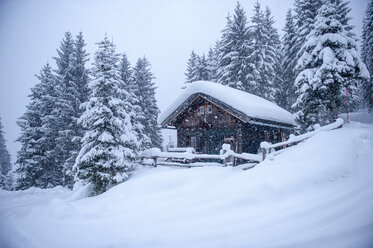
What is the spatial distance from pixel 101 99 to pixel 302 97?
1427 centimetres

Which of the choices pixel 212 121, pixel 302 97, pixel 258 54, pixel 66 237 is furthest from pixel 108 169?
pixel 258 54

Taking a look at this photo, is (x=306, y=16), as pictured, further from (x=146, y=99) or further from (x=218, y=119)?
(x=146, y=99)

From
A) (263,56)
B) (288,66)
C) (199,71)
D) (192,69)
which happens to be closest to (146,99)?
(192,69)

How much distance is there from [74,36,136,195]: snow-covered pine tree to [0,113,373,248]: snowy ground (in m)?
3.93

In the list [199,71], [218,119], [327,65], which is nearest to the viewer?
[327,65]

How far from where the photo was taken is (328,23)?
1496 centimetres

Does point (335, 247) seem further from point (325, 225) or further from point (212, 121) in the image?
point (212, 121)

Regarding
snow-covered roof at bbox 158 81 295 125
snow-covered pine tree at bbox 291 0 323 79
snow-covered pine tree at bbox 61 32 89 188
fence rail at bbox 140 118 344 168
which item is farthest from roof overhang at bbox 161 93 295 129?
snow-covered pine tree at bbox 291 0 323 79

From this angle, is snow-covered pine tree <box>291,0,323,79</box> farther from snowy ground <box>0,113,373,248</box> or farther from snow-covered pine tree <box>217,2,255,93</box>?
snowy ground <box>0,113,373,248</box>

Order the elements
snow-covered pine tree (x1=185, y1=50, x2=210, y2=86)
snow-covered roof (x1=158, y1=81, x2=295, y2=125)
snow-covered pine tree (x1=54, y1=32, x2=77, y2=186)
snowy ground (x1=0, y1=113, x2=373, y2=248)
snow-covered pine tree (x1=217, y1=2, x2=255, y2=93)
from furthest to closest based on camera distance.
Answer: snow-covered pine tree (x1=185, y1=50, x2=210, y2=86), snow-covered pine tree (x1=217, y1=2, x2=255, y2=93), snow-covered pine tree (x1=54, y1=32, x2=77, y2=186), snow-covered roof (x1=158, y1=81, x2=295, y2=125), snowy ground (x1=0, y1=113, x2=373, y2=248)

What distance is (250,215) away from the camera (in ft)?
14.4

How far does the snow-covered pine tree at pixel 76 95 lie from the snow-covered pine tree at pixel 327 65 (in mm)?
19003

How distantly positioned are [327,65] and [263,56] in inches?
489

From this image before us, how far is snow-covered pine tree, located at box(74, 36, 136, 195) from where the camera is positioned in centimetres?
1113
